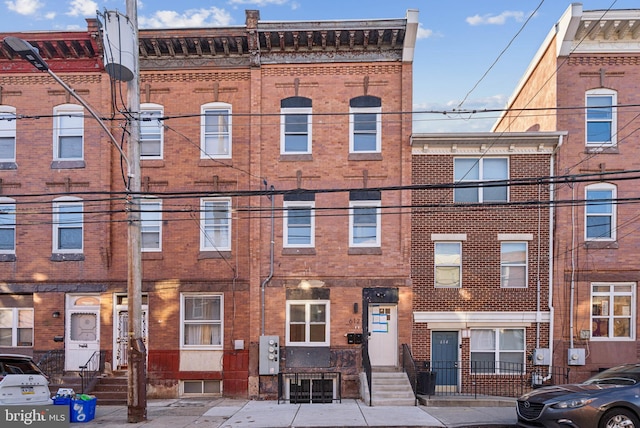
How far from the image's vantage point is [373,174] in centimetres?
1569

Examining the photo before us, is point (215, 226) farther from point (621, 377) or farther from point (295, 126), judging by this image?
point (621, 377)

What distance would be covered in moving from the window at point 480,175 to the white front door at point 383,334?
4.25m

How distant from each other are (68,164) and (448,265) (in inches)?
506

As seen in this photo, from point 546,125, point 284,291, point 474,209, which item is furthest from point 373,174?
point 546,125

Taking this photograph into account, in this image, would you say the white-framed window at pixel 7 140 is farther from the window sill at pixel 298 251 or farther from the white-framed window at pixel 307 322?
the white-framed window at pixel 307 322

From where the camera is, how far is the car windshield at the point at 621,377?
9586mm

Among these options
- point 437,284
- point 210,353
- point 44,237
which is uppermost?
point 44,237

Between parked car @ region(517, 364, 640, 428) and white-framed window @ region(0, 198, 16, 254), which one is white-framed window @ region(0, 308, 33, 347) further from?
parked car @ region(517, 364, 640, 428)

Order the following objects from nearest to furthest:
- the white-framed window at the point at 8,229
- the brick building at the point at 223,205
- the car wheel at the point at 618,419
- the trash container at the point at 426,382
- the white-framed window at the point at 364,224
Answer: the car wheel at the point at 618,419, the trash container at the point at 426,382, the brick building at the point at 223,205, the white-framed window at the point at 364,224, the white-framed window at the point at 8,229

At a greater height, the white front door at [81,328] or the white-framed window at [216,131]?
the white-framed window at [216,131]

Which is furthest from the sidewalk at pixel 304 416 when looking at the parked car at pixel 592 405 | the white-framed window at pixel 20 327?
the white-framed window at pixel 20 327

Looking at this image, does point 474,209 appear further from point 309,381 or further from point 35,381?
point 35,381

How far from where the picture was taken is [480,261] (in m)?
15.4

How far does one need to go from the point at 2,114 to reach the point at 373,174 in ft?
41.1
